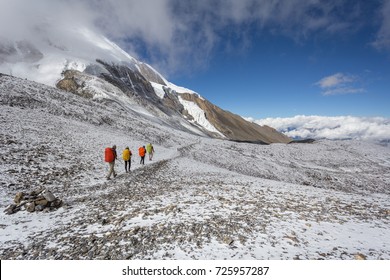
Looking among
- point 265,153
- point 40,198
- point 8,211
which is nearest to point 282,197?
point 40,198

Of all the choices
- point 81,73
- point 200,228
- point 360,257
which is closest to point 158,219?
point 200,228

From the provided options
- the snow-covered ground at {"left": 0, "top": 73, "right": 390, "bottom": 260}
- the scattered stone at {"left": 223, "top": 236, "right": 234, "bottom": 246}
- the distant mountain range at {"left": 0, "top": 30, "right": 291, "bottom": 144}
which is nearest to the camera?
the snow-covered ground at {"left": 0, "top": 73, "right": 390, "bottom": 260}

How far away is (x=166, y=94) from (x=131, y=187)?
18273cm

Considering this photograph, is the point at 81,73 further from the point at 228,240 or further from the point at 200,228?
A: the point at 228,240

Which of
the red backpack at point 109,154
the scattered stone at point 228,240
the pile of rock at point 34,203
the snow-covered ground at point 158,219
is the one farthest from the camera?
the red backpack at point 109,154

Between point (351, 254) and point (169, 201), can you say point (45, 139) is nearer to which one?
point (169, 201)

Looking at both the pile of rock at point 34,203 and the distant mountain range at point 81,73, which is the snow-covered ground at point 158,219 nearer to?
the pile of rock at point 34,203

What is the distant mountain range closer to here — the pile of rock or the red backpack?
the red backpack

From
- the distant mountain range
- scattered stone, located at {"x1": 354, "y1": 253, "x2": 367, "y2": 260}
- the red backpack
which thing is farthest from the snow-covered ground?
the distant mountain range

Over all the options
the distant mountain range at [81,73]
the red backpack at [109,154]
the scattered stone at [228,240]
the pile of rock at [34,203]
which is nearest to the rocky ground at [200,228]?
the scattered stone at [228,240]

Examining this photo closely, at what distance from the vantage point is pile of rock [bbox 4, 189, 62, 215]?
10.7 metres

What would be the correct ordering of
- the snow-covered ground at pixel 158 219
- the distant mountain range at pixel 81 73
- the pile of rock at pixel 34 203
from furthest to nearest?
the distant mountain range at pixel 81 73 → the pile of rock at pixel 34 203 → the snow-covered ground at pixel 158 219

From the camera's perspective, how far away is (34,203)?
1095 centimetres

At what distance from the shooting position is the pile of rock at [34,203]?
10.7 meters
